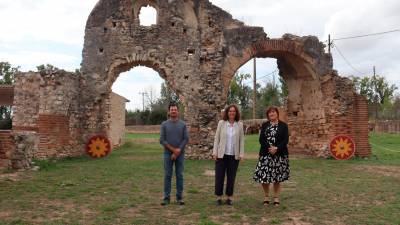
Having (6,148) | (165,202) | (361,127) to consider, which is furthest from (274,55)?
(165,202)

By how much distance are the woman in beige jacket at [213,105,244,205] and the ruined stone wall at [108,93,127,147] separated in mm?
13685

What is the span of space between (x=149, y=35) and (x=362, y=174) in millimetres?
8580

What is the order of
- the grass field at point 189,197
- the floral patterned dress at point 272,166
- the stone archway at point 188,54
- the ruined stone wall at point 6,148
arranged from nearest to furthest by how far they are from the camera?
1. the grass field at point 189,197
2. the floral patterned dress at point 272,166
3. the ruined stone wall at point 6,148
4. the stone archway at point 188,54

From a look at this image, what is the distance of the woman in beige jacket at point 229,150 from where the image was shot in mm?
7203

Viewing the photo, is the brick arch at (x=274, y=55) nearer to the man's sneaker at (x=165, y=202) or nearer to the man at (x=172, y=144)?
the man at (x=172, y=144)

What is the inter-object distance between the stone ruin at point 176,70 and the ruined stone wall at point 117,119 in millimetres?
4544

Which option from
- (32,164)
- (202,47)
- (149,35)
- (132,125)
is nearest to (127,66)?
(149,35)

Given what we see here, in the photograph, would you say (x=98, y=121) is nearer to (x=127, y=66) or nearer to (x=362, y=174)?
(x=127, y=66)

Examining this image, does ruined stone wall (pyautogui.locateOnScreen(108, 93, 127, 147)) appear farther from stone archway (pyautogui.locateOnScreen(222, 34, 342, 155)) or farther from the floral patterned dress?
the floral patterned dress

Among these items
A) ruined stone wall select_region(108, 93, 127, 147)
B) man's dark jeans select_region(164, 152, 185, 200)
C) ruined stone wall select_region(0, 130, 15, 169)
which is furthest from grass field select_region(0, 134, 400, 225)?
ruined stone wall select_region(108, 93, 127, 147)

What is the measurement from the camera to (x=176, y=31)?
15656mm

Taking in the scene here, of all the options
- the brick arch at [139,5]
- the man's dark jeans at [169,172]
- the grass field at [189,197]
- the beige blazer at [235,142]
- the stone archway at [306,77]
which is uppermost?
the brick arch at [139,5]

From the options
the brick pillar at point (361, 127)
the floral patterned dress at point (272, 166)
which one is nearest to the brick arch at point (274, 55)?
the brick pillar at point (361, 127)

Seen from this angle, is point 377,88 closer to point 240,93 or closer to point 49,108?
point 240,93
